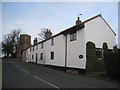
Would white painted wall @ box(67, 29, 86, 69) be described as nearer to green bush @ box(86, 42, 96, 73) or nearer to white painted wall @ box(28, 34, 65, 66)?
green bush @ box(86, 42, 96, 73)

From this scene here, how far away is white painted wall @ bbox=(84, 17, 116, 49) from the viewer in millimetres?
20734

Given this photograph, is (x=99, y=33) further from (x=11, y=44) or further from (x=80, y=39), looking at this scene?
(x=11, y=44)

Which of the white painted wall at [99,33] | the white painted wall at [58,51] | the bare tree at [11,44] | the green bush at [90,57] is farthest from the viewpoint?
the bare tree at [11,44]

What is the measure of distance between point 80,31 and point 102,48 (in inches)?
148

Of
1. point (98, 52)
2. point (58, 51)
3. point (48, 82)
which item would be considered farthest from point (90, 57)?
point (58, 51)

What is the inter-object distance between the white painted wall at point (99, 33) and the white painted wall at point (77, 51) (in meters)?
0.93

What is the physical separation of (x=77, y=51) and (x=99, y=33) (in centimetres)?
395

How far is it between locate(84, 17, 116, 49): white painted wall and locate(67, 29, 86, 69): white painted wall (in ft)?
3.06

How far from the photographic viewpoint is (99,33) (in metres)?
21.7

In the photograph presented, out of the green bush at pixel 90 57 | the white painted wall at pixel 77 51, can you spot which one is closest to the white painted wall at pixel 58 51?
the white painted wall at pixel 77 51

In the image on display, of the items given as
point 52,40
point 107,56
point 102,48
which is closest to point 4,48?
point 52,40

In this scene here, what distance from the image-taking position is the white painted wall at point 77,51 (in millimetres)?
20283

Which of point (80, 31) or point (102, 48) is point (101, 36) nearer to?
point (102, 48)

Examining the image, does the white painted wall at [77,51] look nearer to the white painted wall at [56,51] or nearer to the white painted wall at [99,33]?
the white painted wall at [99,33]
